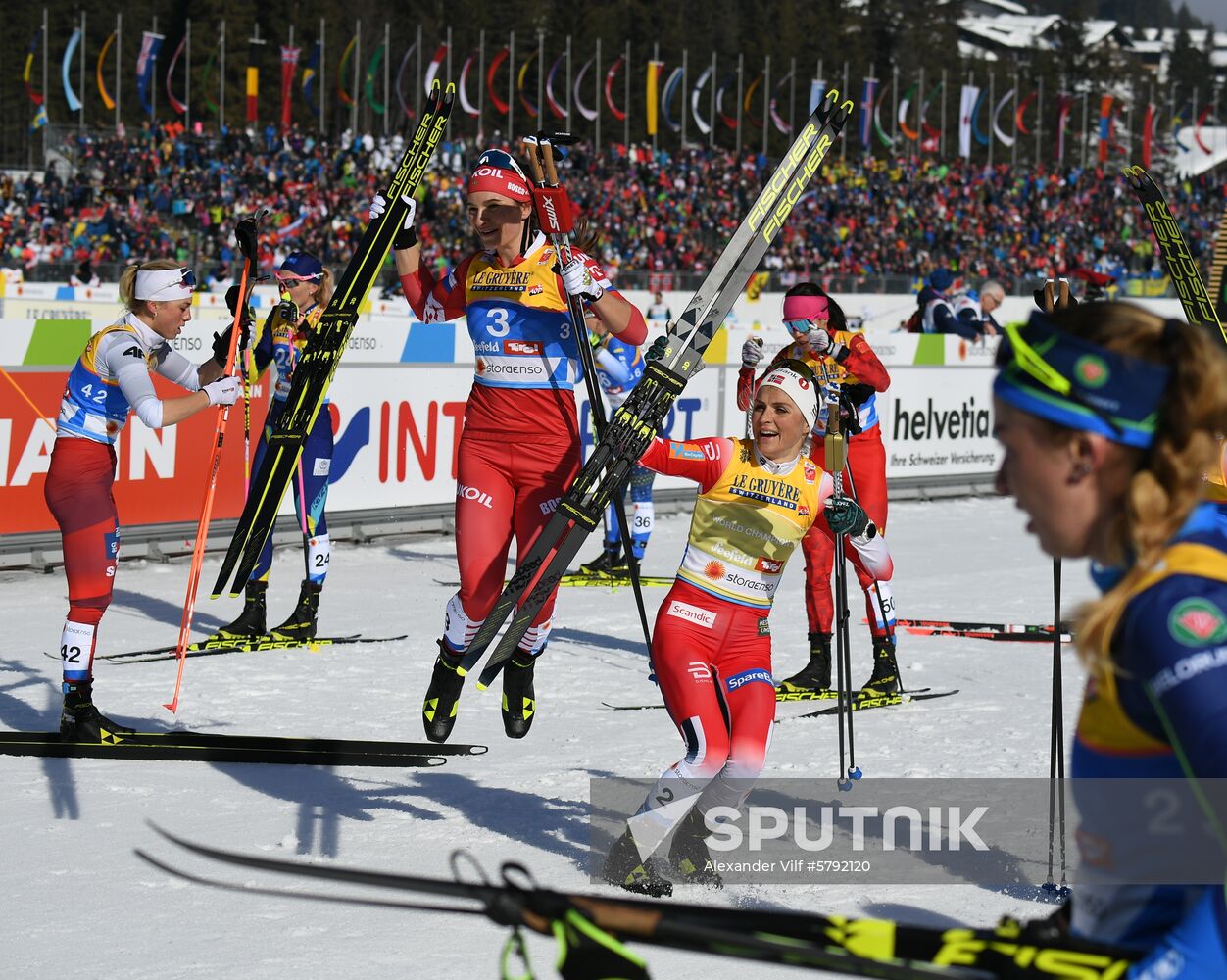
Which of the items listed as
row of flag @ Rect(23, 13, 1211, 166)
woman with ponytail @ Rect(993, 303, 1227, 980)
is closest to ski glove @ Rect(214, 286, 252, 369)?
woman with ponytail @ Rect(993, 303, 1227, 980)

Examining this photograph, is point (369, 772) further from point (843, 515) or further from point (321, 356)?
point (843, 515)

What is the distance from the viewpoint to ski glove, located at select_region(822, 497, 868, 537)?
5.98 metres

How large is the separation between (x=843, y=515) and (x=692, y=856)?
1406 millimetres

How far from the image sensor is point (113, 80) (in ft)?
280

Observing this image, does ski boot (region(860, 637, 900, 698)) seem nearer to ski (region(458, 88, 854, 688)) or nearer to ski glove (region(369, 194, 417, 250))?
ski (region(458, 88, 854, 688))

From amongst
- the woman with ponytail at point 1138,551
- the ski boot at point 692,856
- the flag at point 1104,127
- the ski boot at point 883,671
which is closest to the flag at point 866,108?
the flag at point 1104,127

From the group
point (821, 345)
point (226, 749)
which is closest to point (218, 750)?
point (226, 749)

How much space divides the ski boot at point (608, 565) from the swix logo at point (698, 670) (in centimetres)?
767

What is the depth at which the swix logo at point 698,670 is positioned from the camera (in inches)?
223

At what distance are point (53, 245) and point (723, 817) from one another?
3480 centimetres

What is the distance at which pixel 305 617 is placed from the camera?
34.6 feet

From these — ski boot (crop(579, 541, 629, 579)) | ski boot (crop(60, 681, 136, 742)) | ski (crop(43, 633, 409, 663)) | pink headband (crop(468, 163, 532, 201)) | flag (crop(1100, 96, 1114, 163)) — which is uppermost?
flag (crop(1100, 96, 1114, 163))

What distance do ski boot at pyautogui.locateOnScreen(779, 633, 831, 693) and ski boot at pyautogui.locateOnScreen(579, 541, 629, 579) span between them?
162 inches

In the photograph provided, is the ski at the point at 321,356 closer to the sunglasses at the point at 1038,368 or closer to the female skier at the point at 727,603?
the female skier at the point at 727,603
